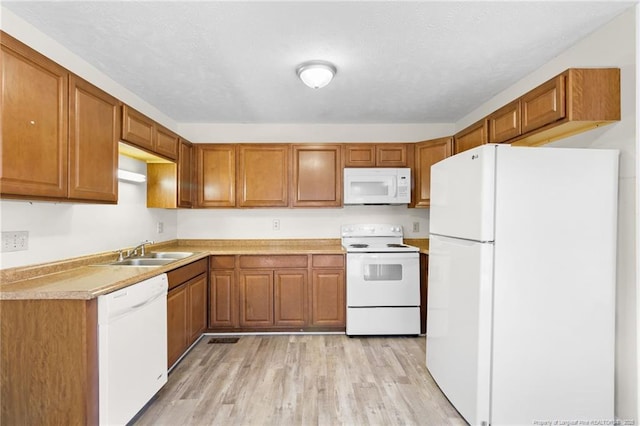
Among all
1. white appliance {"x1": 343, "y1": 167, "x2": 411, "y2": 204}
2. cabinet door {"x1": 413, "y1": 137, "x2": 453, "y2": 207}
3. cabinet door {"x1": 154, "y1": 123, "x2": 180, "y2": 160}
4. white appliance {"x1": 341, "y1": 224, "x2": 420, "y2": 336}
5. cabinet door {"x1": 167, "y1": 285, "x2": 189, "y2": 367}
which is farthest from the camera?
white appliance {"x1": 343, "y1": 167, "x2": 411, "y2": 204}

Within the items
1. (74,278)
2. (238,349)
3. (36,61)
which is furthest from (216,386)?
(36,61)

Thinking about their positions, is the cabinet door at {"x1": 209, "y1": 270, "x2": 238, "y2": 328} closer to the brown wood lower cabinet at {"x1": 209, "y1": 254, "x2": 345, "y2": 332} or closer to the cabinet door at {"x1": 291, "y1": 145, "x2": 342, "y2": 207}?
the brown wood lower cabinet at {"x1": 209, "y1": 254, "x2": 345, "y2": 332}

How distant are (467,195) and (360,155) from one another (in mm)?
1785

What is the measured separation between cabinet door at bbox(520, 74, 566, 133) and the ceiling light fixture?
1389 millimetres

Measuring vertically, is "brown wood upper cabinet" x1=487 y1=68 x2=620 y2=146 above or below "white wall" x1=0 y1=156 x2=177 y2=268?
above

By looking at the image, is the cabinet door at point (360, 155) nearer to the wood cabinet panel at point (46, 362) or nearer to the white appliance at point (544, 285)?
the white appliance at point (544, 285)

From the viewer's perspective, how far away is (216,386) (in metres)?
2.18

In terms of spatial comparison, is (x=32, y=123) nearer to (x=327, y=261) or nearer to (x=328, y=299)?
(x=327, y=261)

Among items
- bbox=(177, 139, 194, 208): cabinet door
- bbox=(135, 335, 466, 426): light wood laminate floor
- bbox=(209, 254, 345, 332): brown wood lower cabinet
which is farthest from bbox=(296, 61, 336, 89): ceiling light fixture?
bbox=(135, 335, 466, 426): light wood laminate floor

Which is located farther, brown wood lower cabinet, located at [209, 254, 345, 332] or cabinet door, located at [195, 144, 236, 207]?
cabinet door, located at [195, 144, 236, 207]

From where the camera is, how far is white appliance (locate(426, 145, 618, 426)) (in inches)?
64.4

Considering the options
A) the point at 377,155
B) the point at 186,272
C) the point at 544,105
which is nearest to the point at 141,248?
the point at 186,272

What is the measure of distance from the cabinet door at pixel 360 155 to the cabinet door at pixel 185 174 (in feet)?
5.94

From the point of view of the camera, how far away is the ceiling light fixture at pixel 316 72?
2146 millimetres
